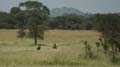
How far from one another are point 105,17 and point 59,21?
89935 mm

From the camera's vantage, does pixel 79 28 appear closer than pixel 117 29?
No

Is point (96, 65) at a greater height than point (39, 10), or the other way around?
point (39, 10)

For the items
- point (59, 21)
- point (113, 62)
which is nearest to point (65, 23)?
point (59, 21)

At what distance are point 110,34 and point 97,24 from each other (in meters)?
3.10

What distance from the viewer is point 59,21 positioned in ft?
396

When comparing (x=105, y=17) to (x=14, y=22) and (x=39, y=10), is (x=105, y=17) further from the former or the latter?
(x=14, y=22)

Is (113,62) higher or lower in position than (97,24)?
lower

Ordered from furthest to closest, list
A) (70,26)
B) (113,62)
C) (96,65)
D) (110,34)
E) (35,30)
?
(70,26) → (35,30) → (110,34) → (113,62) → (96,65)

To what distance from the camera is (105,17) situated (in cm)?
3077

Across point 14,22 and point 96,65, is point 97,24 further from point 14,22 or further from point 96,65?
point 14,22

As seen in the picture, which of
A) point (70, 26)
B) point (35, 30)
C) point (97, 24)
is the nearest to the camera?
point (97, 24)

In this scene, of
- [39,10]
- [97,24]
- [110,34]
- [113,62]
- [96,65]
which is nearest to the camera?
[96,65]

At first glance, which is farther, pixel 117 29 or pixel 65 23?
pixel 65 23

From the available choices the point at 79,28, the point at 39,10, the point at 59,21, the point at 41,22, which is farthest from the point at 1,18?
the point at 41,22
